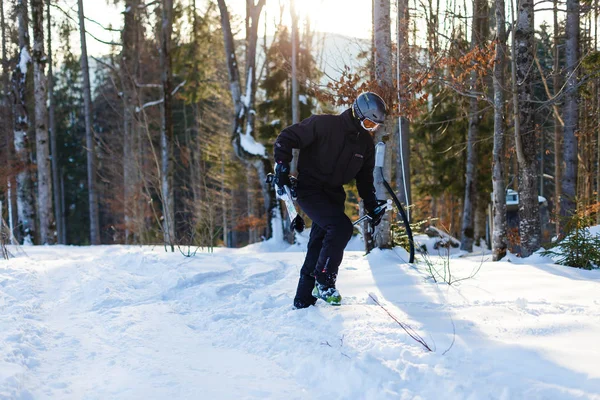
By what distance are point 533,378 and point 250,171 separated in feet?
74.1

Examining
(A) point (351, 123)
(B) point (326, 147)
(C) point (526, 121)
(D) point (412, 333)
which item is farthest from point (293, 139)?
(C) point (526, 121)

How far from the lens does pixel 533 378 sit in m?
2.61

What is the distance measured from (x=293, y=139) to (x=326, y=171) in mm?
421

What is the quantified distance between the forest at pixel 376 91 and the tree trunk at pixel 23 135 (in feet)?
0.13

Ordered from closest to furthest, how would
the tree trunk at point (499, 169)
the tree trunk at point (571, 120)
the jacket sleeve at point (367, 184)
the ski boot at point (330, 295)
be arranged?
the ski boot at point (330, 295)
the jacket sleeve at point (367, 184)
the tree trunk at point (499, 169)
the tree trunk at point (571, 120)

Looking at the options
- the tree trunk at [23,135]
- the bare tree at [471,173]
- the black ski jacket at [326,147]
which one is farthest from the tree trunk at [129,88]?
the black ski jacket at [326,147]

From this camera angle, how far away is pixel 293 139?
450cm

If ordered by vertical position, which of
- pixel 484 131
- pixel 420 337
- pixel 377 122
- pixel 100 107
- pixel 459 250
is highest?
pixel 100 107

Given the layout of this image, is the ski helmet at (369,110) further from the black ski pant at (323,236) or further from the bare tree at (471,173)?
the bare tree at (471,173)

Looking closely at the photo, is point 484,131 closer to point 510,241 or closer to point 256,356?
point 510,241

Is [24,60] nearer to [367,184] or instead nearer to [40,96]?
[40,96]

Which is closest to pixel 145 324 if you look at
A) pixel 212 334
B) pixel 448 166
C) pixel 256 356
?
pixel 212 334

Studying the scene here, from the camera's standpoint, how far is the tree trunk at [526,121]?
27.5 feet

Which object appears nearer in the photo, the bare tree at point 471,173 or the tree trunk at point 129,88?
the bare tree at point 471,173
